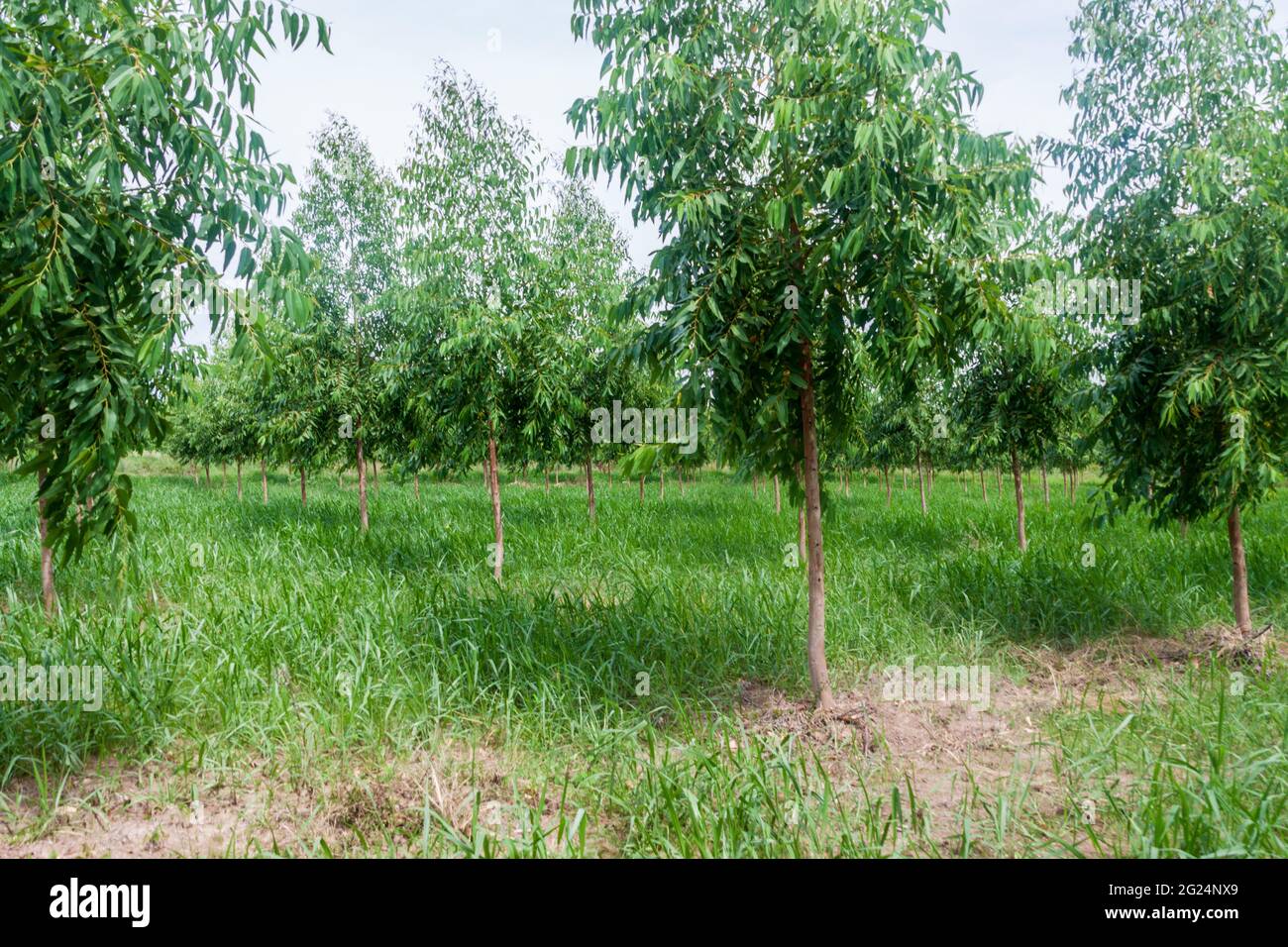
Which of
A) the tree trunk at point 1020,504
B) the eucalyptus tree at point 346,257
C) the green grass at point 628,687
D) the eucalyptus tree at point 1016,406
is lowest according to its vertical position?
the green grass at point 628,687

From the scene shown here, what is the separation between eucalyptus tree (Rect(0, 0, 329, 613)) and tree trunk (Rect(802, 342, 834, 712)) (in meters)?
2.96

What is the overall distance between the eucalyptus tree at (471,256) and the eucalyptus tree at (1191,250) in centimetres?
566

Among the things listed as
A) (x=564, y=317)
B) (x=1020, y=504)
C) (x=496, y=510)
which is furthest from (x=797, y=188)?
(x=1020, y=504)

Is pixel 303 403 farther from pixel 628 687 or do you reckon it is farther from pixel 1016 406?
pixel 1016 406

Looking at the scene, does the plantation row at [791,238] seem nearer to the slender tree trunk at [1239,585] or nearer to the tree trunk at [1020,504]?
the slender tree trunk at [1239,585]

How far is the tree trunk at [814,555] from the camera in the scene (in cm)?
442

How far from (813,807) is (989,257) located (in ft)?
10.3

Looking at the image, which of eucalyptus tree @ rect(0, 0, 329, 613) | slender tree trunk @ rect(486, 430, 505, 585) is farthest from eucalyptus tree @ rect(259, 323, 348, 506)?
eucalyptus tree @ rect(0, 0, 329, 613)

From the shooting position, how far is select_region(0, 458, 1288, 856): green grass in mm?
3191

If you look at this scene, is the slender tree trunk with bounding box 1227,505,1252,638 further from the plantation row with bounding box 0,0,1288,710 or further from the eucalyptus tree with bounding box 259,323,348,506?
the eucalyptus tree with bounding box 259,323,348,506

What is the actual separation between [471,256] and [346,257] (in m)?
4.14

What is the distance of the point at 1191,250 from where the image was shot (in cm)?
526

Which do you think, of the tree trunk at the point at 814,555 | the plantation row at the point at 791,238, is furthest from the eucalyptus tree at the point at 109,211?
the tree trunk at the point at 814,555

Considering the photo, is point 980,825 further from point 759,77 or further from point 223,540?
point 223,540
